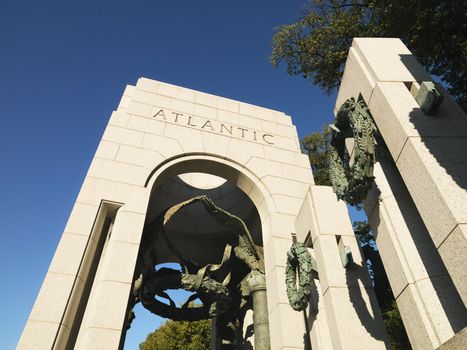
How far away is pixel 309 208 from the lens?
802cm

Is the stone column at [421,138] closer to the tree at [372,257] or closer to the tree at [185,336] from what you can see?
the tree at [372,257]

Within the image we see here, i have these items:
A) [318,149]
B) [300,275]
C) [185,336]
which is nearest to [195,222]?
[300,275]

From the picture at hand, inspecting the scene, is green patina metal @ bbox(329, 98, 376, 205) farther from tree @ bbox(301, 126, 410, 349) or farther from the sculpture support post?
the sculpture support post

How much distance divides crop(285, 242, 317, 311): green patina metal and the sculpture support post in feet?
8.54

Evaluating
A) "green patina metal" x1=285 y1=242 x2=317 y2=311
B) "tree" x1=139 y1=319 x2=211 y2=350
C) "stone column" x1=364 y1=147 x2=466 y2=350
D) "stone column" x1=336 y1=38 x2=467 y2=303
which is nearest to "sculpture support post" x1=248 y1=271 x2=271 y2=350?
"green patina metal" x1=285 y1=242 x2=317 y2=311

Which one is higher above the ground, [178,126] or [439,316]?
[178,126]

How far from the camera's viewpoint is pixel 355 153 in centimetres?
511

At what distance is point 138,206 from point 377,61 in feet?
22.5

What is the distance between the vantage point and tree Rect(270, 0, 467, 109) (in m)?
9.85

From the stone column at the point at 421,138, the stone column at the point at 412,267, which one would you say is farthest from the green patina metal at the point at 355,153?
the stone column at the point at 412,267

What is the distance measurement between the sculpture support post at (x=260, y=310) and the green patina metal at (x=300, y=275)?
8.54ft

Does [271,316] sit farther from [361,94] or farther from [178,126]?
[178,126]

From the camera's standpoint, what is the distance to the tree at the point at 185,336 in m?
30.6

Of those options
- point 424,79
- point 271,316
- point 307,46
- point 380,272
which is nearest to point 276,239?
point 271,316
